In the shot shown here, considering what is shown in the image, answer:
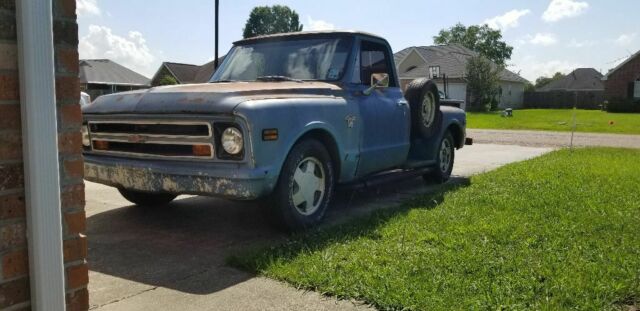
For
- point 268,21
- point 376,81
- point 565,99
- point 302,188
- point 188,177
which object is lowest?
point 302,188

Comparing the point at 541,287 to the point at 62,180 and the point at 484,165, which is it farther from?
the point at 484,165

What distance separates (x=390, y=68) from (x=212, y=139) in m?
2.97

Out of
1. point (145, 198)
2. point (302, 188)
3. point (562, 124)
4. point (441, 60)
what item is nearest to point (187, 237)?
point (302, 188)

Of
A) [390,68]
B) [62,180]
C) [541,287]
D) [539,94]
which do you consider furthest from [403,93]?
[539,94]

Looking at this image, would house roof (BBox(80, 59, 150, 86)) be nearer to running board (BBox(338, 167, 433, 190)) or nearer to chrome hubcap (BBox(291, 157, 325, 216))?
running board (BBox(338, 167, 433, 190))

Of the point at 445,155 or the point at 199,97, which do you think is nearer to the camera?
the point at 199,97

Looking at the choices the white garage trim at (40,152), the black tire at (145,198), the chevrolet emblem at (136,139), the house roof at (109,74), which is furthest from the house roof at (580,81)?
the white garage trim at (40,152)

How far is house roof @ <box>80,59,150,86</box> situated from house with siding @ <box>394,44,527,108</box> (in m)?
24.2

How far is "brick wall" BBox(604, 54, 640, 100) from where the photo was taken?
150 feet

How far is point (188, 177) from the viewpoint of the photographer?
4242 mm

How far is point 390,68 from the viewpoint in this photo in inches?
255

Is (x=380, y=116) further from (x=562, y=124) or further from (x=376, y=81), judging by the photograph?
(x=562, y=124)

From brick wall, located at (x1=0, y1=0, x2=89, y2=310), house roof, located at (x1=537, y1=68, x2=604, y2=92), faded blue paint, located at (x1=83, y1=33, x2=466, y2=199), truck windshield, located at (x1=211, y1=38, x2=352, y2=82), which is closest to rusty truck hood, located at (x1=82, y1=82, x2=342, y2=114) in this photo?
faded blue paint, located at (x1=83, y1=33, x2=466, y2=199)

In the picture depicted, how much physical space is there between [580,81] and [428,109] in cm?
7033
